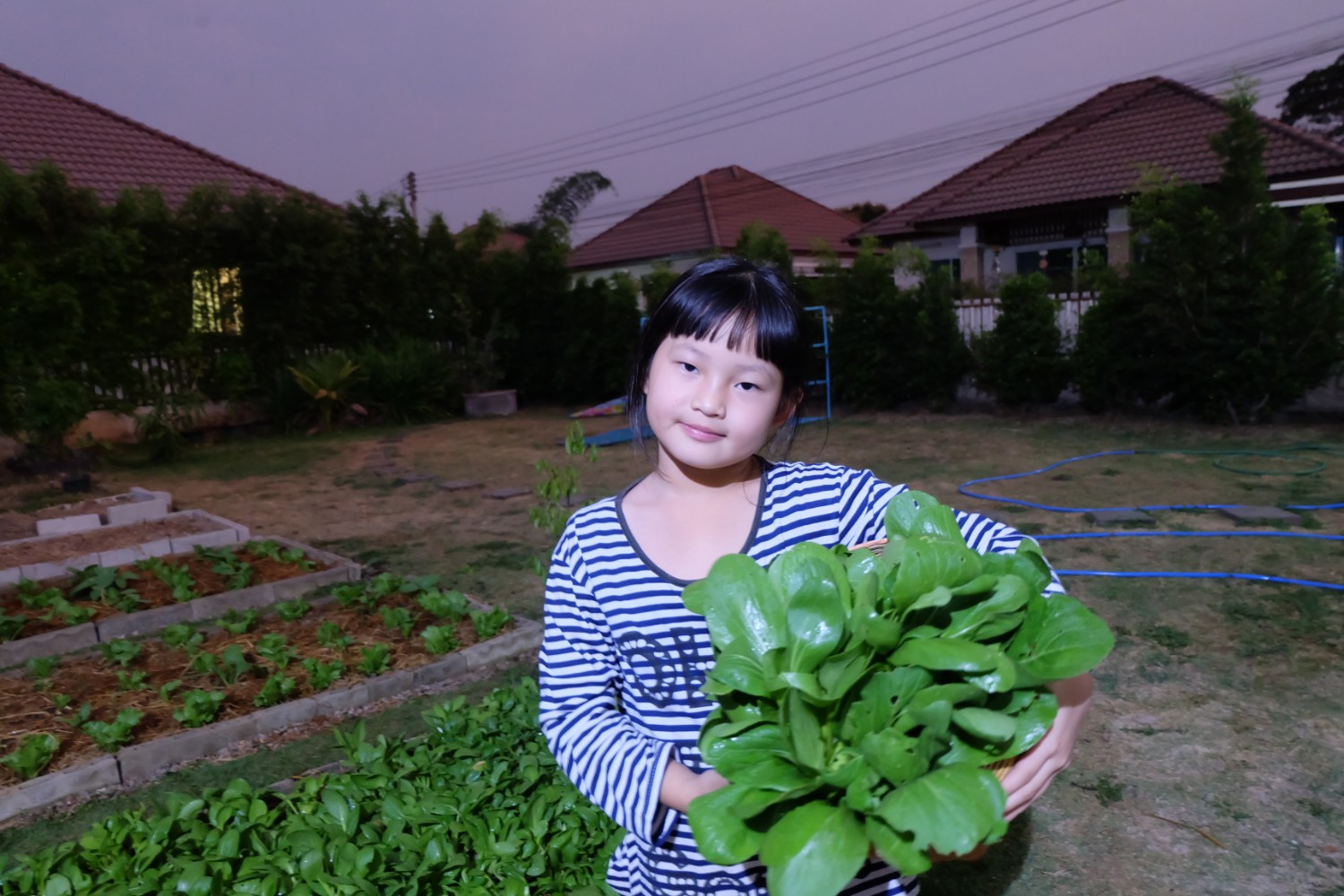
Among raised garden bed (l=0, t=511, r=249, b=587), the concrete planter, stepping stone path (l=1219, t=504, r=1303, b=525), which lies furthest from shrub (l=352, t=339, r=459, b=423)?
stepping stone path (l=1219, t=504, r=1303, b=525)

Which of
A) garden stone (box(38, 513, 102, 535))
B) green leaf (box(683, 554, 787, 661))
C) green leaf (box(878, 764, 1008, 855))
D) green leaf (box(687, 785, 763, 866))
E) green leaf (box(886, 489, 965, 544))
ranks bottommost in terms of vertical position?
garden stone (box(38, 513, 102, 535))

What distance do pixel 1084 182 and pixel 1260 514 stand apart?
37.5 feet

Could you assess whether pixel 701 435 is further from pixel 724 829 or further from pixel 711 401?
pixel 724 829

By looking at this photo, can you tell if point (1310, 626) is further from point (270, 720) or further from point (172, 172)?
point (172, 172)

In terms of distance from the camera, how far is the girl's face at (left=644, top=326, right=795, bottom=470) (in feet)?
3.77

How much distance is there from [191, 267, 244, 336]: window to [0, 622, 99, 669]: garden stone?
8.67 metres

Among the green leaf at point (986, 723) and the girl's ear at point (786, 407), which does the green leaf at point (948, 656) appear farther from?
the girl's ear at point (786, 407)

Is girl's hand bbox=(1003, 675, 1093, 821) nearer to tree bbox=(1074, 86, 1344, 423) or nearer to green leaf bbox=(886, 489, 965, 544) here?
green leaf bbox=(886, 489, 965, 544)

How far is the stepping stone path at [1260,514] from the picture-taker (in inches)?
208

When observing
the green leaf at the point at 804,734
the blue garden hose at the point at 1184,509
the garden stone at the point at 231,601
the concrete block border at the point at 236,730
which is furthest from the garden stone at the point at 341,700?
the blue garden hose at the point at 1184,509

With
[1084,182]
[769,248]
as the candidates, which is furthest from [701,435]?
[1084,182]

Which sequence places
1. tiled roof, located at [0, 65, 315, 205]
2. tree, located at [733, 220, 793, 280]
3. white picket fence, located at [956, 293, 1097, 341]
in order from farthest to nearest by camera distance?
tiled roof, located at [0, 65, 315, 205] → tree, located at [733, 220, 793, 280] → white picket fence, located at [956, 293, 1097, 341]

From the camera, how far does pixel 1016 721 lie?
822 mm

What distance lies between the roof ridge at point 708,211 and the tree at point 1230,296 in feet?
45.1
